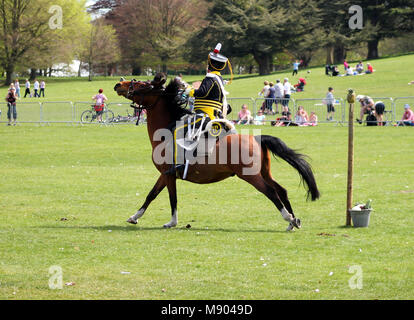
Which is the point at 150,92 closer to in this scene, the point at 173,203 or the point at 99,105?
the point at 173,203

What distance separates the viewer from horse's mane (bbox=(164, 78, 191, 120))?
38.4 feet

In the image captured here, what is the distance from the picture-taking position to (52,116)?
35281 millimetres

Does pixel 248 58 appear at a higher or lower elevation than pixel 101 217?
higher

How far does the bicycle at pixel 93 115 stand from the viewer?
34562mm

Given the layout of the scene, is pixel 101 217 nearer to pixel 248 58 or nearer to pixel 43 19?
pixel 43 19

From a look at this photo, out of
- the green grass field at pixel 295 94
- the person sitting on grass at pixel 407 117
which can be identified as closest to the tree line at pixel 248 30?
the green grass field at pixel 295 94

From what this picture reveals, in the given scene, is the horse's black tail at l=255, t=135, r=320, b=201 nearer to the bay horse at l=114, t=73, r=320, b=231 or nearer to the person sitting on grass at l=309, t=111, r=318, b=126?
the bay horse at l=114, t=73, r=320, b=231

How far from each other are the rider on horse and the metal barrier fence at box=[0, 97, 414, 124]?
73.3ft

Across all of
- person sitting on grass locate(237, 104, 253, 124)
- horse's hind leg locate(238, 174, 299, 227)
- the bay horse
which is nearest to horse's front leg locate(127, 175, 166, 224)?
the bay horse

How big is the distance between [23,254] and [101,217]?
11.3ft

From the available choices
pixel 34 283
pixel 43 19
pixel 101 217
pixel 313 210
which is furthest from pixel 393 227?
pixel 43 19

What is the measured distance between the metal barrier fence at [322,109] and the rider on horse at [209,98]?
23078mm
